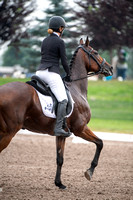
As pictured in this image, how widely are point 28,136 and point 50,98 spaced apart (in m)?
6.90

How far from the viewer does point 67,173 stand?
25.2 ft

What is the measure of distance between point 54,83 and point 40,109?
1.83 ft

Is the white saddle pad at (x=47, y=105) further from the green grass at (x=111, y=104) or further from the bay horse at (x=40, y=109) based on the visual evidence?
the green grass at (x=111, y=104)

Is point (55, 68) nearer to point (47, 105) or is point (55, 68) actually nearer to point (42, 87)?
point (42, 87)

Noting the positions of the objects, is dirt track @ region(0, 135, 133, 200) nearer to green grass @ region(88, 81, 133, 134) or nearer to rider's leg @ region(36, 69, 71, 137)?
rider's leg @ region(36, 69, 71, 137)

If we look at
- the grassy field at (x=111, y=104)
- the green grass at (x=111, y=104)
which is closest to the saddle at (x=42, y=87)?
the green grass at (x=111, y=104)

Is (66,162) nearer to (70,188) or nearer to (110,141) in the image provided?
(70,188)

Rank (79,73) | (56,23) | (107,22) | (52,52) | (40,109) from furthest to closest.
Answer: (107,22) < (79,73) < (56,23) < (52,52) < (40,109)

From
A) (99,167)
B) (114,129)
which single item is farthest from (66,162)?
(114,129)

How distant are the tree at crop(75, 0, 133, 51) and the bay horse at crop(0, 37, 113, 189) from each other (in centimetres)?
1522

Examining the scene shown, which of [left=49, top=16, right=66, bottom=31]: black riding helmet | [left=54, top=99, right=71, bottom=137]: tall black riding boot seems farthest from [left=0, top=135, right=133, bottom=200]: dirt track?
[left=49, top=16, right=66, bottom=31]: black riding helmet

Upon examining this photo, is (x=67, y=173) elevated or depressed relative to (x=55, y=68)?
depressed

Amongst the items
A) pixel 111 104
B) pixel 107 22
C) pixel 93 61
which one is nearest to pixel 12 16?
pixel 107 22

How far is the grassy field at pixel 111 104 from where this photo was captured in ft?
56.9
